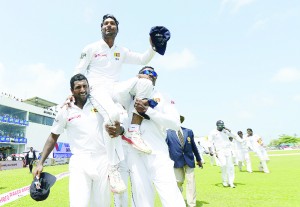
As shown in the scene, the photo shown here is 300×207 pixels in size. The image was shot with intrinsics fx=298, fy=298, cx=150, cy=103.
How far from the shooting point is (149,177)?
3.91m

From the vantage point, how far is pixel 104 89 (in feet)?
14.1

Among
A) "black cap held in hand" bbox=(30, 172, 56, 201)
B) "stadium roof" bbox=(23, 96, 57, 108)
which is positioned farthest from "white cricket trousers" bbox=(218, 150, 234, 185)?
"stadium roof" bbox=(23, 96, 57, 108)

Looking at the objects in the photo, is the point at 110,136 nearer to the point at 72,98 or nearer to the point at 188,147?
the point at 72,98

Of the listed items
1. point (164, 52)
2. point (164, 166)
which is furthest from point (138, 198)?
point (164, 52)

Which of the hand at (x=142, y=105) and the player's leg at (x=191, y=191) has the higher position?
the hand at (x=142, y=105)

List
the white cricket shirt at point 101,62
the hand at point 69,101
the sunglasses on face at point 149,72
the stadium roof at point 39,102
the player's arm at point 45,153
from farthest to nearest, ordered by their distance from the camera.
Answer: the stadium roof at point 39,102
the white cricket shirt at point 101,62
the sunglasses on face at point 149,72
the hand at point 69,101
the player's arm at point 45,153

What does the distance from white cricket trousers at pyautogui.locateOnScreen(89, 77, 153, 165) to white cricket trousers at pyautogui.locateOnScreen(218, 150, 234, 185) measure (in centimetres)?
864

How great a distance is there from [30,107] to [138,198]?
5687 cm

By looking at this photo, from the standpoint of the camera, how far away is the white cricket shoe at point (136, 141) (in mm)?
3758

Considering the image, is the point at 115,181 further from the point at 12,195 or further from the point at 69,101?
the point at 12,195

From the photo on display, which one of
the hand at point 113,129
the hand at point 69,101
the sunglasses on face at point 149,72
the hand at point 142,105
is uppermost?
the sunglasses on face at point 149,72

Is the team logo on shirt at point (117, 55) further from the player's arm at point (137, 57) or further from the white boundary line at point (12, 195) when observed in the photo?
the white boundary line at point (12, 195)

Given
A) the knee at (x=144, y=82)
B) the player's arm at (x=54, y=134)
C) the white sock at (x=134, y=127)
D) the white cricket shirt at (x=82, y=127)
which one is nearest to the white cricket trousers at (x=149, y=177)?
the white sock at (x=134, y=127)

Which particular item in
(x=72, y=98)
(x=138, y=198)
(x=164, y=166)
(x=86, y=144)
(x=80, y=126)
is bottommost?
(x=138, y=198)
